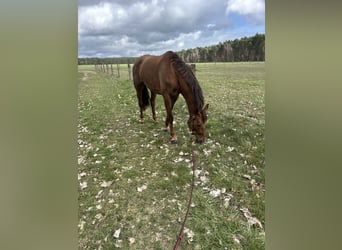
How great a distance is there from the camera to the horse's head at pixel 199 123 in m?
1.45

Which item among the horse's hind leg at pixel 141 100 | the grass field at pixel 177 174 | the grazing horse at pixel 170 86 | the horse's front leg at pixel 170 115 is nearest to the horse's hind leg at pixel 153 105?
the grazing horse at pixel 170 86

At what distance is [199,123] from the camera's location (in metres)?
1.50

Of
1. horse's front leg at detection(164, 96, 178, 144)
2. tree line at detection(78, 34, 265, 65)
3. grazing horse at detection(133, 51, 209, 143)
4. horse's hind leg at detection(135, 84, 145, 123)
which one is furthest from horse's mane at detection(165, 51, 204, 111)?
horse's hind leg at detection(135, 84, 145, 123)

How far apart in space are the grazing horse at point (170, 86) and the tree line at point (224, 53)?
0.10 meters

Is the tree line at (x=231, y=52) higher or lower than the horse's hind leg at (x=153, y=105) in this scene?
higher

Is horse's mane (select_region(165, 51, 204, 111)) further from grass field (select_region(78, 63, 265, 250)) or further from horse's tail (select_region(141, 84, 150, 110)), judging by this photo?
horse's tail (select_region(141, 84, 150, 110))

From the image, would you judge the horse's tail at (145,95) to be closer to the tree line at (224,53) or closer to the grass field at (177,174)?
the grass field at (177,174)

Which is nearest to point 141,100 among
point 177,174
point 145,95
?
point 145,95
